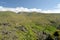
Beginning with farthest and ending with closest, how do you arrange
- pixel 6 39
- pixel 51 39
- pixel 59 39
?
pixel 6 39
pixel 51 39
pixel 59 39

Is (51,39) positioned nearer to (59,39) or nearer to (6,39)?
(59,39)

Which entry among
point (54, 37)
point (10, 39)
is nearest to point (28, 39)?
point (10, 39)

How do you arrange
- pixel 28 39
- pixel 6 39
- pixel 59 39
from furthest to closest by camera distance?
pixel 6 39, pixel 28 39, pixel 59 39

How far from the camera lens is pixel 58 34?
79.9 m

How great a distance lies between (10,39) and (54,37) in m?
39.7

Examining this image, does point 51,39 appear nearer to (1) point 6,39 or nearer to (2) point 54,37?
(2) point 54,37

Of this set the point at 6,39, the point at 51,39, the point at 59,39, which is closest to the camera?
the point at 59,39

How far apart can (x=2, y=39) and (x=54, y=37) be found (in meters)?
44.6

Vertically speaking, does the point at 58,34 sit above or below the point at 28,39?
above

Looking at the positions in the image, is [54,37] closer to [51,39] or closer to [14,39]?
[51,39]

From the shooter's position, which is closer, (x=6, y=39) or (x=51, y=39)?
(x=51, y=39)

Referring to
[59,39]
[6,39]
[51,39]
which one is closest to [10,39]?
[6,39]

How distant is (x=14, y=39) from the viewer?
115562mm

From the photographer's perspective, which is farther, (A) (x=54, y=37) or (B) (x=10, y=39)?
(B) (x=10, y=39)
